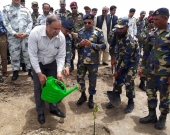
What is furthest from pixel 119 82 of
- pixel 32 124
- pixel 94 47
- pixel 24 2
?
pixel 24 2

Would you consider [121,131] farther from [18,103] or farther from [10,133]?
[18,103]

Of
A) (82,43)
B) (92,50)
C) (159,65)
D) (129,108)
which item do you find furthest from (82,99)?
(159,65)

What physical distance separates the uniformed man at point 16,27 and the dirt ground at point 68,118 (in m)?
0.84

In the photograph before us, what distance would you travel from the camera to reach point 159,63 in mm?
3020

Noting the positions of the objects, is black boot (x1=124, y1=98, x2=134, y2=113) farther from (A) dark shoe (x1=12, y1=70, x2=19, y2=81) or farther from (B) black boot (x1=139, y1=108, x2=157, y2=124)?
(A) dark shoe (x1=12, y1=70, x2=19, y2=81)

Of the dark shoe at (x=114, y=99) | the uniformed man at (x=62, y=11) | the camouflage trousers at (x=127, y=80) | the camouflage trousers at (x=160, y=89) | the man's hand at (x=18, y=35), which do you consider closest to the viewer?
the camouflage trousers at (x=160, y=89)

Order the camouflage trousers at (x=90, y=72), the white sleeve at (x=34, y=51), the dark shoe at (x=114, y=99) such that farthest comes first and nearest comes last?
1. the dark shoe at (x=114, y=99)
2. the camouflage trousers at (x=90, y=72)
3. the white sleeve at (x=34, y=51)

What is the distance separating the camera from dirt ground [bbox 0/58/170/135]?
3.17 meters

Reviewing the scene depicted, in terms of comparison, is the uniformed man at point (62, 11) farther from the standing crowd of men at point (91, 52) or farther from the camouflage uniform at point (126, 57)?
the camouflage uniform at point (126, 57)

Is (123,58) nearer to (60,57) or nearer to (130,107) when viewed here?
(130,107)

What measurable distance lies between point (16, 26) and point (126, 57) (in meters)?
2.94

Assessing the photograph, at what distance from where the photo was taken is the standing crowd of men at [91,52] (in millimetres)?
2912

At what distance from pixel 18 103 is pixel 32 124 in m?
0.84

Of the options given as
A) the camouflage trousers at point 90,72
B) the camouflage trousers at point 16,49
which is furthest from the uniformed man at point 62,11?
the camouflage trousers at point 90,72
